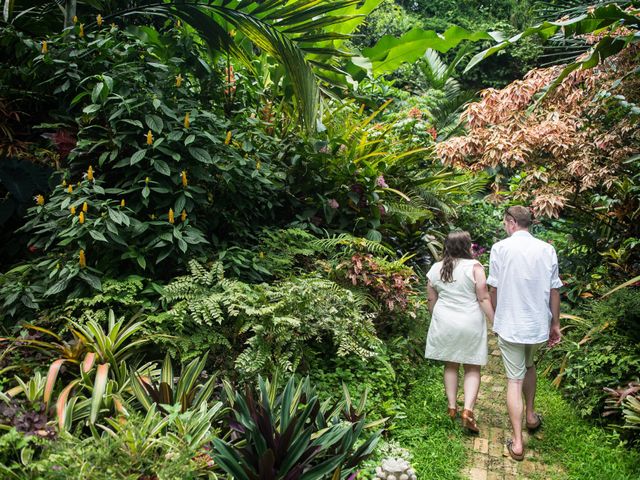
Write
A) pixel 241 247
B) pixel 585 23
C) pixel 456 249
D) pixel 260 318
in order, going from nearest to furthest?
1. pixel 585 23
2. pixel 260 318
3. pixel 456 249
4. pixel 241 247

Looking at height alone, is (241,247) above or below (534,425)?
above

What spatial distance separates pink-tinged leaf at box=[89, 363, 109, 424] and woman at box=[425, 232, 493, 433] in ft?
7.70

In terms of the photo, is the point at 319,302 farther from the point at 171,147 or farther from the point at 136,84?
the point at 136,84

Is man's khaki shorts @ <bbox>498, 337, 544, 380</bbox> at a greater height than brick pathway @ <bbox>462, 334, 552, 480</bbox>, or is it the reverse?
man's khaki shorts @ <bbox>498, 337, 544, 380</bbox>

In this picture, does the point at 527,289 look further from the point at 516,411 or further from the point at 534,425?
the point at 534,425

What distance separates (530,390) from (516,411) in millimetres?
291

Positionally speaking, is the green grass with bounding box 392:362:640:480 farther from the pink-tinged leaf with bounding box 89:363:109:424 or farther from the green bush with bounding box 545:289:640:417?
the pink-tinged leaf with bounding box 89:363:109:424

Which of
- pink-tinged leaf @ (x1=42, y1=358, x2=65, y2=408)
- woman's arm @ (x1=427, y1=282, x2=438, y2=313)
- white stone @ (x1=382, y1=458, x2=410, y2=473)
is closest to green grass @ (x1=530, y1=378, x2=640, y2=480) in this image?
woman's arm @ (x1=427, y1=282, x2=438, y2=313)

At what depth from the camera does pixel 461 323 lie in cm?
400

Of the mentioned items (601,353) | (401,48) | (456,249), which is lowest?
(601,353)

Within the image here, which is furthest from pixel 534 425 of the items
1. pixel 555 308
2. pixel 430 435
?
pixel 555 308

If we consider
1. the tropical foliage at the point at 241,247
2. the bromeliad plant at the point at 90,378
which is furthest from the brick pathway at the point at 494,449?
the bromeliad plant at the point at 90,378

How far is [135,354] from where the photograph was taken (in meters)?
3.51

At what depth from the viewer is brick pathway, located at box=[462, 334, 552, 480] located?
11.2ft
